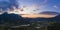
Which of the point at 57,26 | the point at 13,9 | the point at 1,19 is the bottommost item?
the point at 57,26

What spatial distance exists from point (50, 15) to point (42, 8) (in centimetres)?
12

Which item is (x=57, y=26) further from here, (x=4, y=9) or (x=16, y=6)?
(x=4, y=9)

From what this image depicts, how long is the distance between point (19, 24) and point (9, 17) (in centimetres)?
14

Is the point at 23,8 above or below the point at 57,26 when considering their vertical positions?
above

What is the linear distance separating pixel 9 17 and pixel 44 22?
404mm

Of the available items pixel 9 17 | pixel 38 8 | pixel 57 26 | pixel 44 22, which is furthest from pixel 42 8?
pixel 9 17

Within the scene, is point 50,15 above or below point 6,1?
below

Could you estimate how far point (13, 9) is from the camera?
1725 mm

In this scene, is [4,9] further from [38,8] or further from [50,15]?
[50,15]

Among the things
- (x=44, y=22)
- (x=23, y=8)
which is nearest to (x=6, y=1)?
(x=23, y=8)

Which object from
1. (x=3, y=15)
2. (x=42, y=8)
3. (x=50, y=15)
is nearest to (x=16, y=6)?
(x=3, y=15)

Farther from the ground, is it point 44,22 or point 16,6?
point 16,6

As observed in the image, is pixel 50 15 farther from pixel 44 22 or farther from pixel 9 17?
pixel 9 17

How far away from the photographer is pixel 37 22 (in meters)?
1.73
